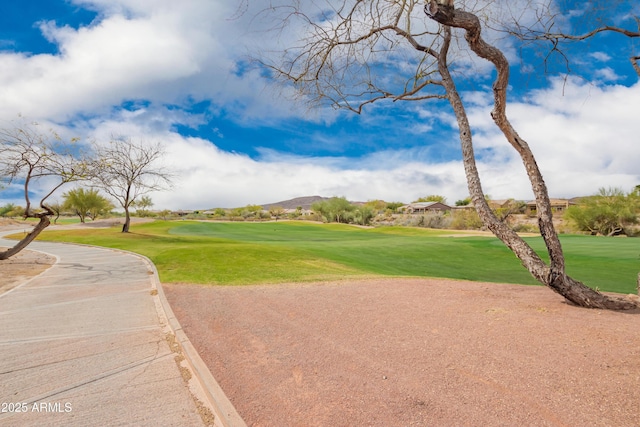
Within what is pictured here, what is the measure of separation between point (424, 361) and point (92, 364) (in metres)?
4.53

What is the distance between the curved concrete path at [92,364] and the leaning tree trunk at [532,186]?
253 inches

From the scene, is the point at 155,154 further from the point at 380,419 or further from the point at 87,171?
the point at 380,419

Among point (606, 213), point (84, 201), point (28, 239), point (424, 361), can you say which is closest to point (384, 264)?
point (424, 361)

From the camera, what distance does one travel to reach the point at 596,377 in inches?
150

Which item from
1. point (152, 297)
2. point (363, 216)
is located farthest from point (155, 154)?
point (363, 216)

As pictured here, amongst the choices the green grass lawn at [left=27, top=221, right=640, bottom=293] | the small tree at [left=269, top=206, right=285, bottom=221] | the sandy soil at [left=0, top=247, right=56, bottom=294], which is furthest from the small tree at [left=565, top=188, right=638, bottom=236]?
the small tree at [left=269, top=206, right=285, bottom=221]

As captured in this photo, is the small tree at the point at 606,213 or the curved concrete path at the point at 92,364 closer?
the curved concrete path at the point at 92,364

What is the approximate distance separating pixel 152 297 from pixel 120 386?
5252 millimetres

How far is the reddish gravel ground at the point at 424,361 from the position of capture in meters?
3.35

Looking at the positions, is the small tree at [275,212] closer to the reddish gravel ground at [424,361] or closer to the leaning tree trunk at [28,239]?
the leaning tree trunk at [28,239]

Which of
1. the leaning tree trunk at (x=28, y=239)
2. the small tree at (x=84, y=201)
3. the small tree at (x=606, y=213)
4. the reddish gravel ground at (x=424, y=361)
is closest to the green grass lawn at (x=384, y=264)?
the reddish gravel ground at (x=424, y=361)

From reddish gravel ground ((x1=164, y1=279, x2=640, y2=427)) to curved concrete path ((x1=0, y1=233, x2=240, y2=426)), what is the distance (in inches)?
22.4

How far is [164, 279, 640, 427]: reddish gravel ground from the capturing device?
3.35 m

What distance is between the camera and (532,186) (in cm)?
717
